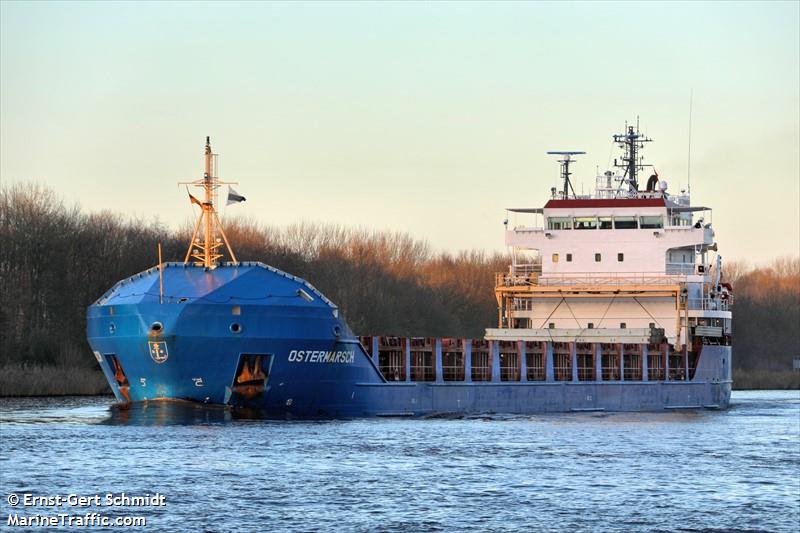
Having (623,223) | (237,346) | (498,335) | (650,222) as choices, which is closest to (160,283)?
(237,346)

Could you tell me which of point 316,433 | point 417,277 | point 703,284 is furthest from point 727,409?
point 417,277

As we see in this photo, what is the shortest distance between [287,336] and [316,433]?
4.06m

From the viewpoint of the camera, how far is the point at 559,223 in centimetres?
6144

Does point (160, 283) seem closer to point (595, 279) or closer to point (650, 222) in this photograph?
point (595, 279)

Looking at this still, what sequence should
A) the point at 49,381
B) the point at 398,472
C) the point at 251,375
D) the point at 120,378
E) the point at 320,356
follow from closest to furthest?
the point at 398,472 → the point at 251,375 → the point at 320,356 → the point at 120,378 → the point at 49,381

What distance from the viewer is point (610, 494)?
3073 centimetres

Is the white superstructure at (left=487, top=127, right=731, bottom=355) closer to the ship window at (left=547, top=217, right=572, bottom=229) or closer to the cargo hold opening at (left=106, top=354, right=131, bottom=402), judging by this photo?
the ship window at (left=547, top=217, right=572, bottom=229)

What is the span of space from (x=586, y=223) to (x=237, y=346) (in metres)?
22.6

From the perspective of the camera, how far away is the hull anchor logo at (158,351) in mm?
42219

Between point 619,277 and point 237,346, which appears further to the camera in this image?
point 619,277

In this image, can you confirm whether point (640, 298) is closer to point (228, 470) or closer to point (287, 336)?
point (287, 336)

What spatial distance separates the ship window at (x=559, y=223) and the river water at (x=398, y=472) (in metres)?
15.4

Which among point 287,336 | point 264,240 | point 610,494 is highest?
point 264,240

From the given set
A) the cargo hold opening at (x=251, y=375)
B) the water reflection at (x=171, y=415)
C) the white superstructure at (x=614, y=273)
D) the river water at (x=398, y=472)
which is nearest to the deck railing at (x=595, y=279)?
the white superstructure at (x=614, y=273)
